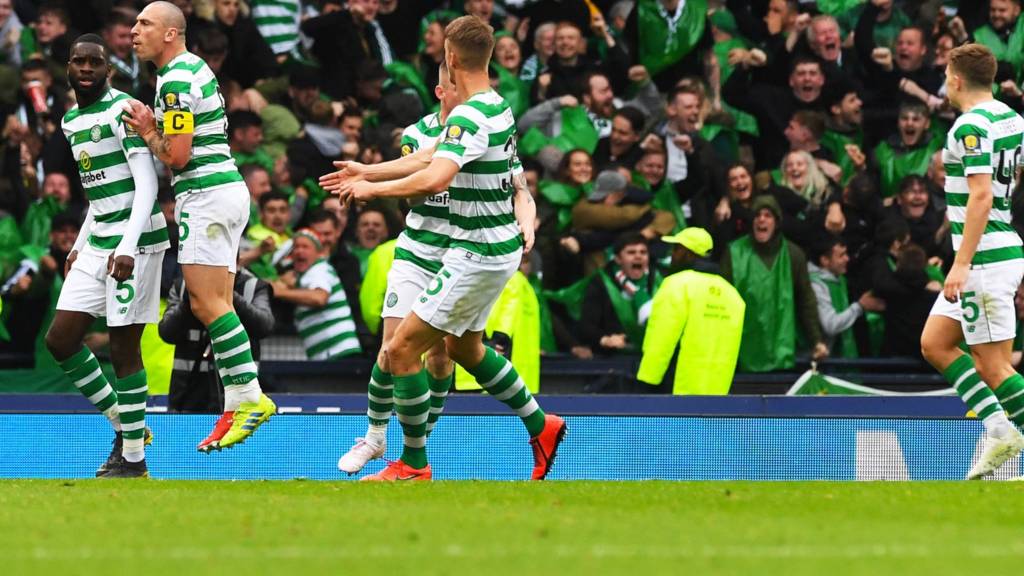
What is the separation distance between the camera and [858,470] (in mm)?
11984

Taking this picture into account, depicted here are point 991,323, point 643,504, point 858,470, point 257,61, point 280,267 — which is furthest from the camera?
point 257,61

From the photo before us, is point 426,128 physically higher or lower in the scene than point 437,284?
higher

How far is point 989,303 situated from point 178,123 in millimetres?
4503

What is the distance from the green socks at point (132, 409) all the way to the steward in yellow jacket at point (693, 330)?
4649 mm

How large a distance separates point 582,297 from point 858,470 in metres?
3.75

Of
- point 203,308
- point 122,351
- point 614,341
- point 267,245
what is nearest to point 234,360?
point 203,308

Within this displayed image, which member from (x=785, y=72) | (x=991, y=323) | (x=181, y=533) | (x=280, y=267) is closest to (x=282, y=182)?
(x=280, y=267)

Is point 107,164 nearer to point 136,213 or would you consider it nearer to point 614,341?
point 136,213

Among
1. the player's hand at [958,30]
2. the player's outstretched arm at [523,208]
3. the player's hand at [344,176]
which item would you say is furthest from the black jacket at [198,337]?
the player's hand at [958,30]

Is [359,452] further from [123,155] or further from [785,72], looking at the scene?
[785,72]

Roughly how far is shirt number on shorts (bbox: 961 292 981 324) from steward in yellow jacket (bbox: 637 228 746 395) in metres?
3.78

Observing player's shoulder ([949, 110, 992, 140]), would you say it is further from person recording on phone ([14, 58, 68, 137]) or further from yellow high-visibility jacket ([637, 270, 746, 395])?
person recording on phone ([14, 58, 68, 137])

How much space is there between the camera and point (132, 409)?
33.9 ft

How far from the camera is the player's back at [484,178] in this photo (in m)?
9.47
